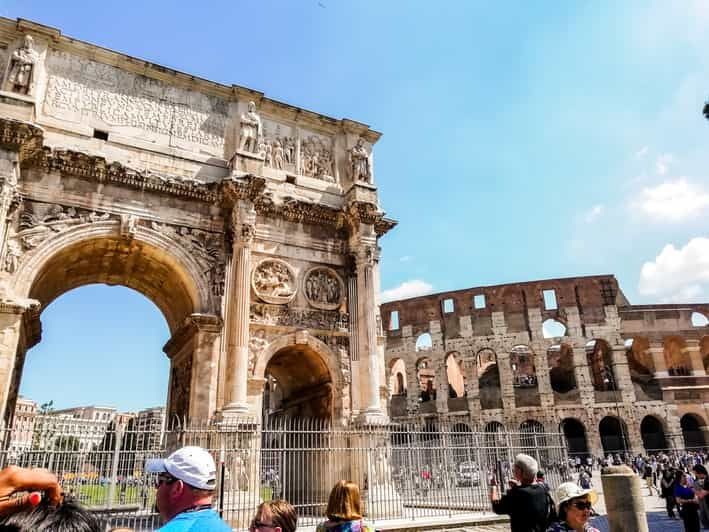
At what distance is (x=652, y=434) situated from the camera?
34.8 m

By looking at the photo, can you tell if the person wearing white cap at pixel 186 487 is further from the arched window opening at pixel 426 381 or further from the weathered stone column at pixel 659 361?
the arched window opening at pixel 426 381

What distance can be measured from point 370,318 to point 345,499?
427 inches

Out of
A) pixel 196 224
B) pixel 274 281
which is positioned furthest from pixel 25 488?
pixel 274 281

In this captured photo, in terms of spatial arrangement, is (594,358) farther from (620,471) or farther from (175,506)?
(175,506)

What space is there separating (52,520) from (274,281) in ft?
39.8

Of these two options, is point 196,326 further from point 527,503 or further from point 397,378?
point 397,378

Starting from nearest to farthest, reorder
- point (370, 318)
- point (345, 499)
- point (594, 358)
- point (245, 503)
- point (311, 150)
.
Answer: point (345, 499) < point (245, 503) < point (370, 318) < point (311, 150) < point (594, 358)

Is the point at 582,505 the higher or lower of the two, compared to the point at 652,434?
lower

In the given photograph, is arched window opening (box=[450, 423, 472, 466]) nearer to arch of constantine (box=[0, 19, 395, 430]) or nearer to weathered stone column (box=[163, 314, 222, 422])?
arch of constantine (box=[0, 19, 395, 430])

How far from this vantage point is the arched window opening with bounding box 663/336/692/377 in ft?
117

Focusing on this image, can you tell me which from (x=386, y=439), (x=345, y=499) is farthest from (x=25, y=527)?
(x=386, y=439)

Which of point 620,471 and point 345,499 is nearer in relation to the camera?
point 345,499

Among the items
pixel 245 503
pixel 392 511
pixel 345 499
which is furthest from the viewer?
pixel 392 511

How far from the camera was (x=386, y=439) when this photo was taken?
1269cm
